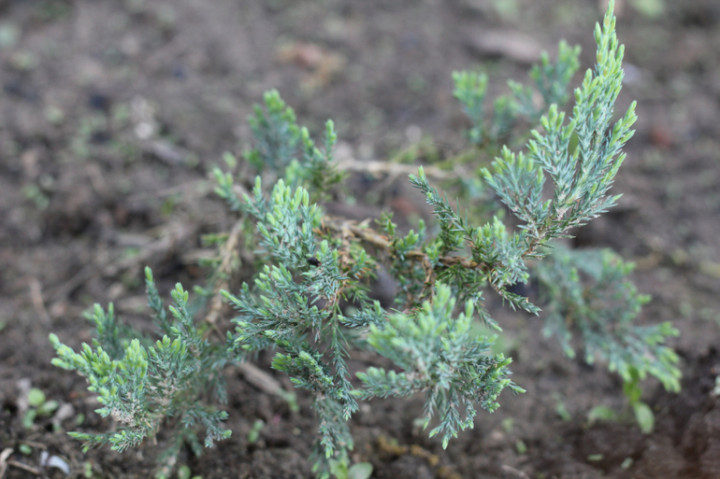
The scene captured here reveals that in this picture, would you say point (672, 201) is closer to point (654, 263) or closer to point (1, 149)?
point (654, 263)

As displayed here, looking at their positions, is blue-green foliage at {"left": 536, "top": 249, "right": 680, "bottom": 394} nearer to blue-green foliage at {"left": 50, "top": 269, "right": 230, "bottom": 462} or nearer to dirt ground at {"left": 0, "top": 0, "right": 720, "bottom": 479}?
dirt ground at {"left": 0, "top": 0, "right": 720, "bottom": 479}

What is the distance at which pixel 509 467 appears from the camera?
2.55 meters

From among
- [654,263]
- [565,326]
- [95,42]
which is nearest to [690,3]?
[654,263]

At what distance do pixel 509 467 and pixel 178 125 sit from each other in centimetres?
316

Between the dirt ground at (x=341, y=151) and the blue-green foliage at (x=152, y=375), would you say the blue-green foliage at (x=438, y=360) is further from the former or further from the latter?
the dirt ground at (x=341, y=151)

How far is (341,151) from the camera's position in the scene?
4.28 m

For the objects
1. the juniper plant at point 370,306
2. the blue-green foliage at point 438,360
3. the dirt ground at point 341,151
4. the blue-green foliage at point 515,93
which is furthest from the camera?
the blue-green foliage at point 515,93

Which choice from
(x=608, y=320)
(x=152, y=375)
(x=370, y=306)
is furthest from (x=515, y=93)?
(x=152, y=375)

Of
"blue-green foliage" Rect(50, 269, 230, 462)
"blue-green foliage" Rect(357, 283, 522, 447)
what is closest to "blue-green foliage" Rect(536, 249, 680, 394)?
"blue-green foliage" Rect(357, 283, 522, 447)

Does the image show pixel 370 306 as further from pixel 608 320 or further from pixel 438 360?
pixel 608 320

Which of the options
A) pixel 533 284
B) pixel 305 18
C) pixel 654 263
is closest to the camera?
pixel 533 284

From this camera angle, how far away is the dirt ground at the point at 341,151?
2.58 metres

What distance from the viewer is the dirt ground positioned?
258cm

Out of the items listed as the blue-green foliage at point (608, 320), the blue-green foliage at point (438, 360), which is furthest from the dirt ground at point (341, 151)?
the blue-green foliage at point (438, 360)
